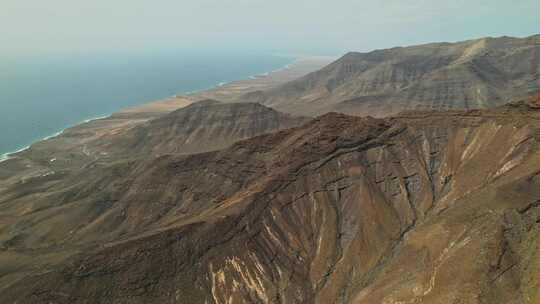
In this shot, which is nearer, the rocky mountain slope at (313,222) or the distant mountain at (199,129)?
the rocky mountain slope at (313,222)

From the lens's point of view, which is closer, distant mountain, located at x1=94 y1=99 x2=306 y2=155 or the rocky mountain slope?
the rocky mountain slope

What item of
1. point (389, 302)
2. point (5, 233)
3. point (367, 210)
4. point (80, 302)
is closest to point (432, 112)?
point (367, 210)

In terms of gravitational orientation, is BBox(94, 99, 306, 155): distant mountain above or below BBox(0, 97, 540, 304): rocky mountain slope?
below

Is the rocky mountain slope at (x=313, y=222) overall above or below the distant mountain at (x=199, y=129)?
above
